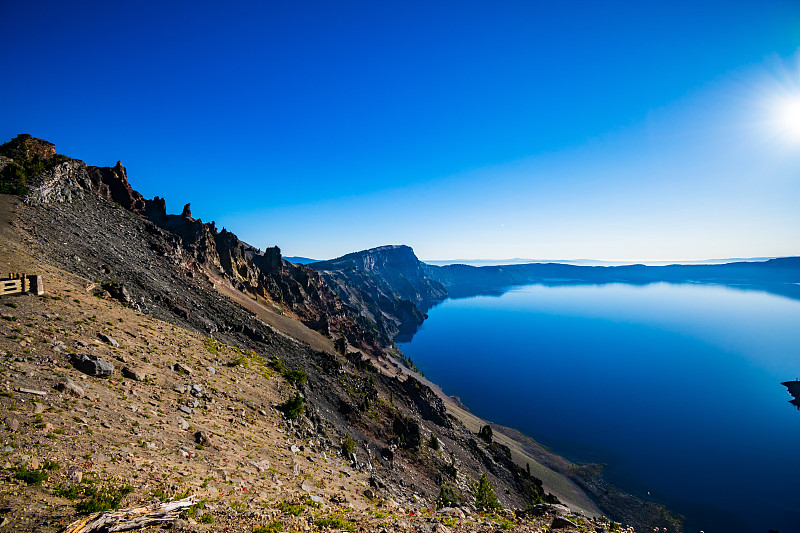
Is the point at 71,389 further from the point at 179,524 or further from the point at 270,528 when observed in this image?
the point at 270,528

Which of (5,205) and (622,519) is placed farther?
(622,519)

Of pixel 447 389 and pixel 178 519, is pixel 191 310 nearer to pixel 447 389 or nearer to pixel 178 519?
pixel 178 519

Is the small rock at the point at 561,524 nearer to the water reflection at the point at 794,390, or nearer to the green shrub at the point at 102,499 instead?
the green shrub at the point at 102,499

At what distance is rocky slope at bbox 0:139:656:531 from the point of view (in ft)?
46.3

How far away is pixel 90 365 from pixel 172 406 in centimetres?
548

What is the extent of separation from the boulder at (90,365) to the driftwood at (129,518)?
12330 mm

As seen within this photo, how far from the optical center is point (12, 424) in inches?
519

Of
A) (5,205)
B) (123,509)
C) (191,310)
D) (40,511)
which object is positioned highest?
(5,205)

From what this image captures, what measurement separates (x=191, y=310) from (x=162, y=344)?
16053 millimetres

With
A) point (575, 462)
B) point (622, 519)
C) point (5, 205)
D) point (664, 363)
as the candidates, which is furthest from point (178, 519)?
point (664, 363)

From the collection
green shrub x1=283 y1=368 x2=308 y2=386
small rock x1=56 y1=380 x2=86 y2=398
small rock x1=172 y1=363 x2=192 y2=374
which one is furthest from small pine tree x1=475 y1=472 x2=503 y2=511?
small rock x1=56 y1=380 x2=86 y2=398

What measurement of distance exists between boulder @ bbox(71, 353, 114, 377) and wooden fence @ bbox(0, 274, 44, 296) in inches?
340

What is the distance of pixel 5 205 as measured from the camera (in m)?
34.6

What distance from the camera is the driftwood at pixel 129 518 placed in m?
9.39
